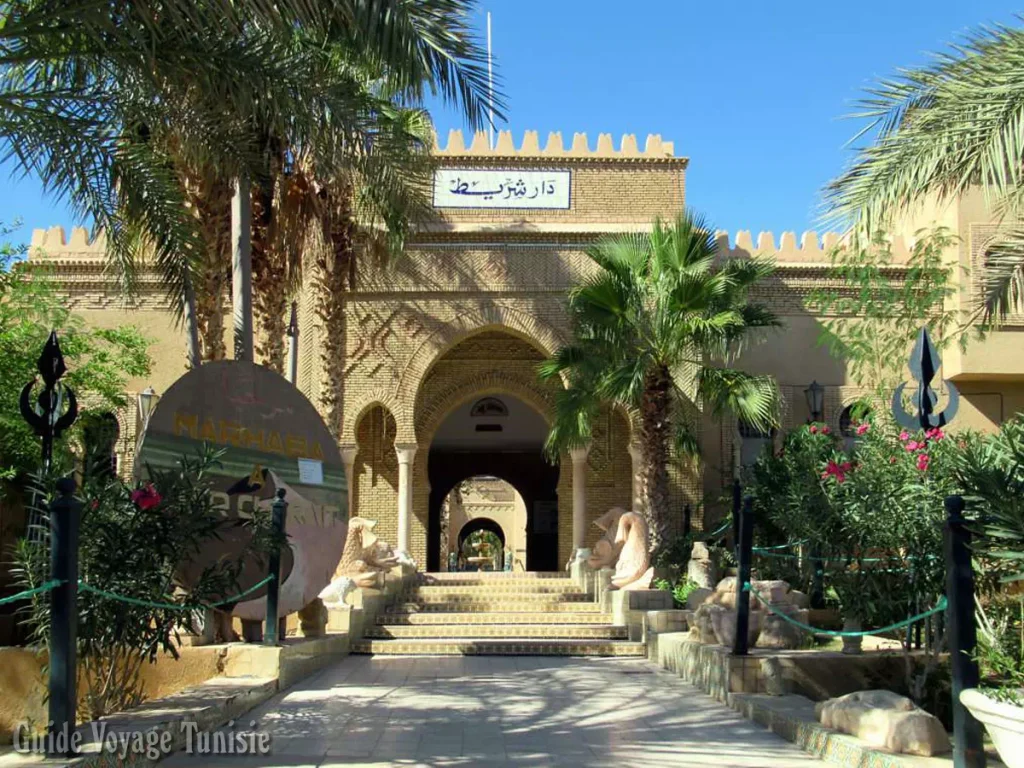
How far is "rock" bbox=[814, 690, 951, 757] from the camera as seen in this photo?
5.40 metres

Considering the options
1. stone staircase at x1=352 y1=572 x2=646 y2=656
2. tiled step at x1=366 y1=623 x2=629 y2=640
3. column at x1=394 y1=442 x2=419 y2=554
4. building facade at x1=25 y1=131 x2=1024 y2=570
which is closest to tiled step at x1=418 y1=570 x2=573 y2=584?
stone staircase at x1=352 y1=572 x2=646 y2=656

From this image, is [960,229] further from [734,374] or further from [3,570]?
[3,570]

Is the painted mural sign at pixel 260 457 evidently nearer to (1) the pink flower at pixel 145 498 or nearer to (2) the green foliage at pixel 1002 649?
(1) the pink flower at pixel 145 498

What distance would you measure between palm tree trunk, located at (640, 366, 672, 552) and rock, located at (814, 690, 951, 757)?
26.6 ft

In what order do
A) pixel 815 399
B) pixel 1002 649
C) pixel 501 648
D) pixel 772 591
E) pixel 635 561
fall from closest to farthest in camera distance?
1. pixel 1002 649
2. pixel 772 591
3. pixel 501 648
4. pixel 635 561
5. pixel 815 399

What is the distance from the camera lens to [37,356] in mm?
14688

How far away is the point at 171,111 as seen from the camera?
860 centimetres

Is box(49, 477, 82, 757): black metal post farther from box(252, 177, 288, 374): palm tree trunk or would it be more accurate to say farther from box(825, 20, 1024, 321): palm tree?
box(252, 177, 288, 374): palm tree trunk

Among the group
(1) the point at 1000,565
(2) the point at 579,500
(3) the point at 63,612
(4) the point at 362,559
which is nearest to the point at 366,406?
(2) the point at 579,500

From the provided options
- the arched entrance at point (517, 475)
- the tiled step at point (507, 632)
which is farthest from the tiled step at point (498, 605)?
the arched entrance at point (517, 475)

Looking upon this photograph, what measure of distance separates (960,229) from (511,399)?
31.3 feet

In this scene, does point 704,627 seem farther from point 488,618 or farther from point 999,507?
point 488,618

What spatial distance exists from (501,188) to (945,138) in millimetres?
12738

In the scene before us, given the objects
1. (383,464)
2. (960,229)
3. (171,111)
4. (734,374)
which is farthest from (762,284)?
(171,111)
